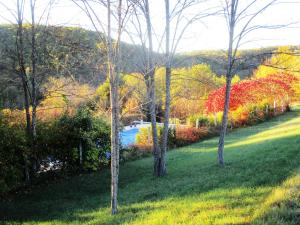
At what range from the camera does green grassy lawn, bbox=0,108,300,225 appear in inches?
211

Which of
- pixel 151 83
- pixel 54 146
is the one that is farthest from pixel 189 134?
pixel 151 83

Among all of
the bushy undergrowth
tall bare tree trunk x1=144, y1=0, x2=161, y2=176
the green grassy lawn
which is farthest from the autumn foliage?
tall bare tree trunk x1=144, y1=0, x2=161, y2=176

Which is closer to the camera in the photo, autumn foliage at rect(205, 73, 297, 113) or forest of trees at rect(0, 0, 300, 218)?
forest of trees at rect(0, 0, 300, 218)

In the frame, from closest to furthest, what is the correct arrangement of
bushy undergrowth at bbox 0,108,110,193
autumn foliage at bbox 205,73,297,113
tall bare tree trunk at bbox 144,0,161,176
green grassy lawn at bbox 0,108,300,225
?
green grassy lawn at bbox 0,108,300,225 < bushy undergrowth at bbox 0,108,110,193 < tall bare tree trunk at bbox 144,0,161,176 < autumn foliage at bbox 205,73,297,113

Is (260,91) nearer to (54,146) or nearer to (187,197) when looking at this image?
(54,146)

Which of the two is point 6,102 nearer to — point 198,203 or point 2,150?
point 2,150

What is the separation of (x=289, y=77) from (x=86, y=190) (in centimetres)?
2710

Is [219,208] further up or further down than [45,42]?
further down

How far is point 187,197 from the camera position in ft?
22.9

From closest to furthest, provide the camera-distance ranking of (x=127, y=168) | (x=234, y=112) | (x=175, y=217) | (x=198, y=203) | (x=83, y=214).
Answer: (x=175, y=217) < (x=198, y=203) < (x=83, y=214) < (x=127, y=168) < (x=234, y=112)

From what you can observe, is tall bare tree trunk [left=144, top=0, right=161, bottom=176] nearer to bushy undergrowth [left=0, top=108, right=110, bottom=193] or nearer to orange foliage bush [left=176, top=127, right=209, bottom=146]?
bushy undergrowth [left=0, top=108, right=110, bottom=193]

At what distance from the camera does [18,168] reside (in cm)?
1046

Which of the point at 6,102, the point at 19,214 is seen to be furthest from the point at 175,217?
the point at 6,102

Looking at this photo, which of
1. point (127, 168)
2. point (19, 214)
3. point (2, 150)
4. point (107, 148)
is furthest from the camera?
point (107, 148)
